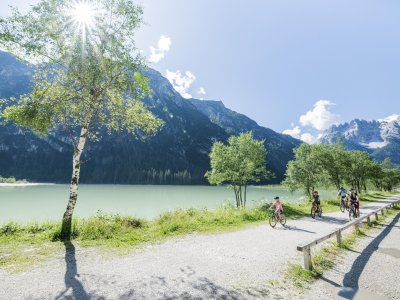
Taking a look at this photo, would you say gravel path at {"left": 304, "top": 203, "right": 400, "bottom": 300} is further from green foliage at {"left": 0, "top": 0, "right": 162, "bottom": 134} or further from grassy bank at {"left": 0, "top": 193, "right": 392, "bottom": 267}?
green foliage at {"left": 0, "top": 0, "right": 162, "bottom": 134}

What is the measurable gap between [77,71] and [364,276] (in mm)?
16673

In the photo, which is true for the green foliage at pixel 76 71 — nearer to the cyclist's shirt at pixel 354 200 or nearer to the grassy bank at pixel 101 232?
the grassy bank at pixel 101 232

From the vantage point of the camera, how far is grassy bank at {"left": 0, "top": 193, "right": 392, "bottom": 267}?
1224 cm

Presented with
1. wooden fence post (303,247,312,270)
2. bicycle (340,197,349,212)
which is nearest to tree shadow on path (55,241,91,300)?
wooden fence post (303,247,312,270)

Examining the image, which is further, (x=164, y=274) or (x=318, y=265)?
(x=318, y=265)

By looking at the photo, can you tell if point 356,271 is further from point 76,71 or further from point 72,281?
point 76,71

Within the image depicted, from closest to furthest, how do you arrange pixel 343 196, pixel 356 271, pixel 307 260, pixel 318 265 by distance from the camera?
1. pixel 307 260
2. pixel 356 271
3. pixel 318 265
4. pixel 343 196

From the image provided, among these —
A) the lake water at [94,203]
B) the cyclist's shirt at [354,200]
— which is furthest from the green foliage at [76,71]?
the cyclist's shirt at [354,200]

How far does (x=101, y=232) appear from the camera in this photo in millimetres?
15352

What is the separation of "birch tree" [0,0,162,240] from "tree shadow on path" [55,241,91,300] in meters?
3.42

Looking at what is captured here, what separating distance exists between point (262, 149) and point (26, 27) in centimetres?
3307

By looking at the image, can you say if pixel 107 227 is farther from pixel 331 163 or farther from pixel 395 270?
pixel 331 163

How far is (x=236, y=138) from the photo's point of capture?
42062mm

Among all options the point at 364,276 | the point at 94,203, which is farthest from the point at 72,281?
the point at 94,203
